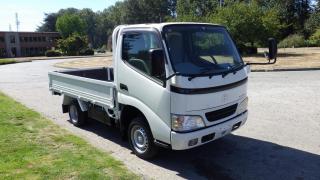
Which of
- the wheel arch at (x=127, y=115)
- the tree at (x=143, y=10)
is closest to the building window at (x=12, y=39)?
the tree at (x=143, y=10)

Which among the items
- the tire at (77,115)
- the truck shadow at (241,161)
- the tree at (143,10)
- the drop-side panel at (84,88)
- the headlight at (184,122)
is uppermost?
the tree at (143,10)

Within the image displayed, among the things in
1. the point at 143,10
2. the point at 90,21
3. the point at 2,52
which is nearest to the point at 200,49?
the point at 2,52

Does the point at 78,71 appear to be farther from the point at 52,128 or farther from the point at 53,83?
the point at 52,128

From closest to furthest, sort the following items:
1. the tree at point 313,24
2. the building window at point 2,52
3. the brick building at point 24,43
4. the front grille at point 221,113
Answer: the front grille at point 221,113, the tree at point 313,24, the building window at point 2,52, the brick building at point 24,43

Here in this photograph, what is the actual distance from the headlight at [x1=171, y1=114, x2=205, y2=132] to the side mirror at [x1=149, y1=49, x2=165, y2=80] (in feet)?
2.17

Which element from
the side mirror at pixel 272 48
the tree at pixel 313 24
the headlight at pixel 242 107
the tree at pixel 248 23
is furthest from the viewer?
the tree at pixel 313 24

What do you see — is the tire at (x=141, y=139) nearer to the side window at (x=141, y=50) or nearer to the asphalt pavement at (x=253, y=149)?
the asphalt pavement at (x=253, y=149)


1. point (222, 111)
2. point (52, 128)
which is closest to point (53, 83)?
point (52, 128)

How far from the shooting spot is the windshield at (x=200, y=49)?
229 inches

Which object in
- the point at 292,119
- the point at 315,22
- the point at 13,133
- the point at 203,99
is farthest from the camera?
the point at 315,22

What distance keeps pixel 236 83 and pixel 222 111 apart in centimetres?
54

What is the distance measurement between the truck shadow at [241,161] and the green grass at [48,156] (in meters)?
0.85

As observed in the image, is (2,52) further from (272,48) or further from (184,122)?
(184,122)

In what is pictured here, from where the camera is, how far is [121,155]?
686cm
